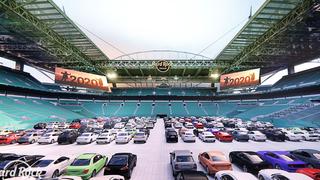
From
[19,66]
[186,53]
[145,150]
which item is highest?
[186,53]

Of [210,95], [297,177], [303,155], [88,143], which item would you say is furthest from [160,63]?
[210,95]

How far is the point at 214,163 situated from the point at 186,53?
126 feet

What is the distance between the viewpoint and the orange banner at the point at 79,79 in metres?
34.1

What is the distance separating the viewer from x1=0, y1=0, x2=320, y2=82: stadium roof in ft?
70.5

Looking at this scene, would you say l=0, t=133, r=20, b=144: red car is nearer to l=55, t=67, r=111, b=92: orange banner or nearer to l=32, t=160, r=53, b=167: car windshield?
l=55, t=67, r=111, b=92: orange banner

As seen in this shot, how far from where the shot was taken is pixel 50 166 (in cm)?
1083

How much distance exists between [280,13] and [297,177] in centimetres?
1964

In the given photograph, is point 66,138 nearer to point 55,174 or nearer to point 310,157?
point 55,174

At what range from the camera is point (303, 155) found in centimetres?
1331

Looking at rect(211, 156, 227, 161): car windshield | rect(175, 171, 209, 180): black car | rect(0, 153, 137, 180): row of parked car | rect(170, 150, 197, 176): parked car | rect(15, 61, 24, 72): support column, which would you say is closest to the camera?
rect(175, 171, 209, 180): black car

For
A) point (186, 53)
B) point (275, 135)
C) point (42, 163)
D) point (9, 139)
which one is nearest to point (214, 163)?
point (42, 163)

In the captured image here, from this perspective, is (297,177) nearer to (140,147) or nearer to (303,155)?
(303,155)

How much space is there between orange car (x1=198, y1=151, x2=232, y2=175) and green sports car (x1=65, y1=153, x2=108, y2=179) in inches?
247

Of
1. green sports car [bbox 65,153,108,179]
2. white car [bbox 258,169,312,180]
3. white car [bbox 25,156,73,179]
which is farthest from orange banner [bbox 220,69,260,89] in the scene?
white car [bbox 25,156,73,179]
